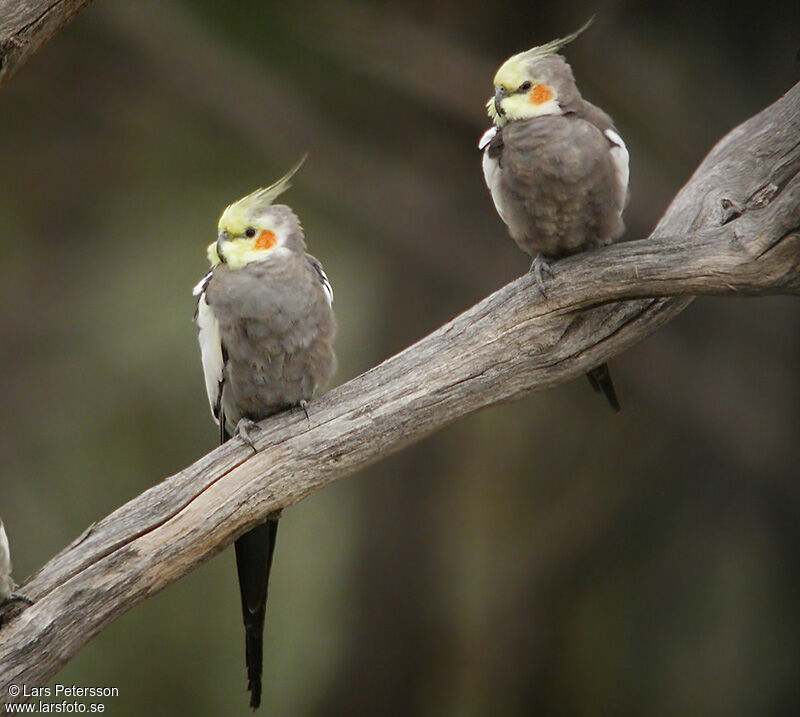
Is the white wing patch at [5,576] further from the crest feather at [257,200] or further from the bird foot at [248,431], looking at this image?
the crest feather at [257,200]

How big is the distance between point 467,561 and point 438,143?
5.90ft

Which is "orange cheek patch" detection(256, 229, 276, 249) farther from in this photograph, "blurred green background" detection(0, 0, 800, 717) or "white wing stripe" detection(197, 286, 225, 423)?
"blurred green background" detection(0, 0, 800, 717)

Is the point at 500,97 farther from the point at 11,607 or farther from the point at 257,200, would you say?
the point at 11,607

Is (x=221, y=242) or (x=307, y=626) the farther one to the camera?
(x=307, y=626)

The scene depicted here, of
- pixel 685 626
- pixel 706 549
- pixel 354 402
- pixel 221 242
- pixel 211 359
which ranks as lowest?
pixel 685 626

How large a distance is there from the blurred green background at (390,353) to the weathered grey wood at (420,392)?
178 centimetres

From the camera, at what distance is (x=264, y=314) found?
2.19 metres

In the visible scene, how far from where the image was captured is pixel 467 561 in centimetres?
428

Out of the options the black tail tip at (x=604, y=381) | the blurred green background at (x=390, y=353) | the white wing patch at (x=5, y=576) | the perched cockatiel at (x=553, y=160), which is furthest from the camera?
the blurred green background at (x=390, y=353)

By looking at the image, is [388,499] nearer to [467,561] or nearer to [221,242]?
[467,561]

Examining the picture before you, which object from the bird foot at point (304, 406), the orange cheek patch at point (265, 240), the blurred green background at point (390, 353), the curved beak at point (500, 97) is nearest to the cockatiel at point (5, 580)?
the bird foot at point (304, 406)

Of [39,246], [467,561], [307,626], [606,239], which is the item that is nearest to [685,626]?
[467,561]

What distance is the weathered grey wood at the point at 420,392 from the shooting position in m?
2.05

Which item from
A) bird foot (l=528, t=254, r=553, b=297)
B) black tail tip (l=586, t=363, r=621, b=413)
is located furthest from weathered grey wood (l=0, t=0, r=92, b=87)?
black tail tip (l=586, t=363, r=621, b=413)
